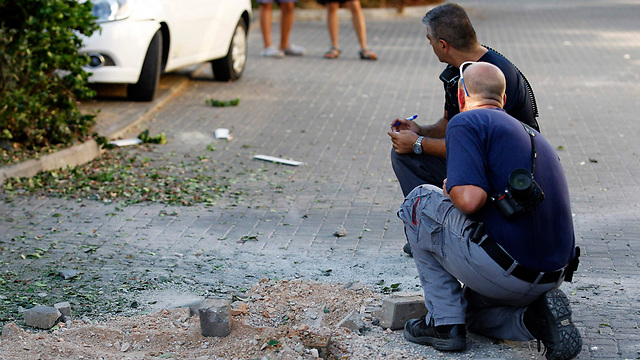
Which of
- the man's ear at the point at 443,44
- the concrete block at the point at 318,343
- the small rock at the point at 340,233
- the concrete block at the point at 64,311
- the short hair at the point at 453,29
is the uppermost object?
the short hair at the point at 453,29

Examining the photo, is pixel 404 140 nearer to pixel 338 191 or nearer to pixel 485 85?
A: pixel 485 85

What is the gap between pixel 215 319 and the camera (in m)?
3.97

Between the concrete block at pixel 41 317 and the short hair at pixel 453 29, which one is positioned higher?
the short hair at pixel 453 29

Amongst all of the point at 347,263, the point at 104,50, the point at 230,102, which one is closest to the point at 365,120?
the point at 230,102

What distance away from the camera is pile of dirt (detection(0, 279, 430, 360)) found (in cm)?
382

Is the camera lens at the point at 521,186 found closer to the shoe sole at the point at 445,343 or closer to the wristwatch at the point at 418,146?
the shoe sole at the point at 445,343

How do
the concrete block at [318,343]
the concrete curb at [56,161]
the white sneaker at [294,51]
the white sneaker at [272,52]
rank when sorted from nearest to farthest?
the concrete block at [318,343]
the concrete curb at [56,161]
the white sneaker at [272,52]
the white sneaker at [294,51]

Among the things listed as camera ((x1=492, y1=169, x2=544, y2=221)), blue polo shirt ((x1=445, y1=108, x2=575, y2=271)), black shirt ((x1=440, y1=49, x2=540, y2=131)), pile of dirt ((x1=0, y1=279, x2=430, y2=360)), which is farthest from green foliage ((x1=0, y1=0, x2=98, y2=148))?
camera ((x1=492, y1=169, x2=544, y2=221))

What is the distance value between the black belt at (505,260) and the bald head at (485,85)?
593mm

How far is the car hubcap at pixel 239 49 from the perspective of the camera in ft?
38.1

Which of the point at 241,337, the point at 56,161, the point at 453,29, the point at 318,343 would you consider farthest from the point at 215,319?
the point at 56,161

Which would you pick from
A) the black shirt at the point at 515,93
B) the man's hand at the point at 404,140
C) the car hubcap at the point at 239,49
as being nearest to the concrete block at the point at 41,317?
the man's hand at the point at 404,140

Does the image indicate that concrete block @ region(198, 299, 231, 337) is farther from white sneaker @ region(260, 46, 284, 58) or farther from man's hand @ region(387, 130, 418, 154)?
white sneaker @ region(260, 46, 284, 58)

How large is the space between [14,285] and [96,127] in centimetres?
395
